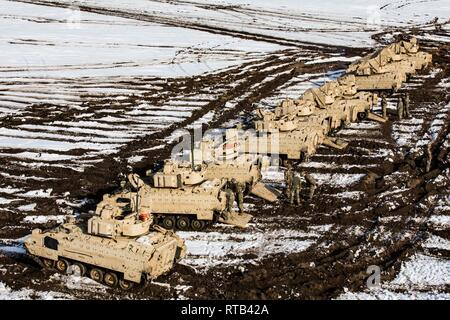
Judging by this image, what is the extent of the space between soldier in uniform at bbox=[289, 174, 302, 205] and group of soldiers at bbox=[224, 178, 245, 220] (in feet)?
5.37

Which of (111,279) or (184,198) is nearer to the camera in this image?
(111,279)

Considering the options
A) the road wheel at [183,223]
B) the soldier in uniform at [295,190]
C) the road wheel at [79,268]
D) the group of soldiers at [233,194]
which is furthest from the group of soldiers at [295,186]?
the road wheel at [79,268]

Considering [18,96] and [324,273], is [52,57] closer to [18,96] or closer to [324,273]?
[18,96]

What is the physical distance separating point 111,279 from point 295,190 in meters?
7.33

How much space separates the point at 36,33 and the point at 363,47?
90.7ft

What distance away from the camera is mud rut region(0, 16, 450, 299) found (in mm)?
16297

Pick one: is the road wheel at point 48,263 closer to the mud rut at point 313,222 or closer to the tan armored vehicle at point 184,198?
the mud rut at point 313,222

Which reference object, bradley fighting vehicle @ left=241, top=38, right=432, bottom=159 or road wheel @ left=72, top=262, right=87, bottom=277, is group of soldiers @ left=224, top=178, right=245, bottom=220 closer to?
bradley fighting vehicle @ left=241, top=38, right=432, bottom=159

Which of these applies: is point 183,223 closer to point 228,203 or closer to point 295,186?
point 228,203

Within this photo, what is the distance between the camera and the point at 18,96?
1438 inches

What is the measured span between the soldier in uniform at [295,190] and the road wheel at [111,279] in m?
7.23

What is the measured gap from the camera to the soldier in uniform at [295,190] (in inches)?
828

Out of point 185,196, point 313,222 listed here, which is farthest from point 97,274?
point 313,222

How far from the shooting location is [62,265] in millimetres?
17062
